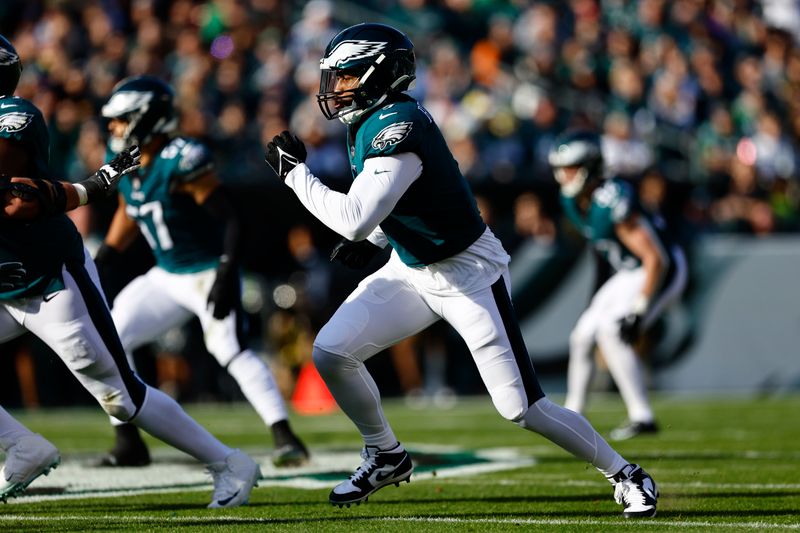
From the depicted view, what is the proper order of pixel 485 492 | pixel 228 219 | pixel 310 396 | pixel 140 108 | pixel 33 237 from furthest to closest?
pixel 310 396 → pixel 228 219 → pixel 140 108 → pixel 485 492 → pixel 33 237

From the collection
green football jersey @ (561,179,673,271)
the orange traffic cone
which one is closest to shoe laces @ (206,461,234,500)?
green football jersey @ (561,179,673,271)

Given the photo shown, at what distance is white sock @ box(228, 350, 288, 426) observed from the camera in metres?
6.45

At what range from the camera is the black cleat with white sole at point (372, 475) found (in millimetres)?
4770

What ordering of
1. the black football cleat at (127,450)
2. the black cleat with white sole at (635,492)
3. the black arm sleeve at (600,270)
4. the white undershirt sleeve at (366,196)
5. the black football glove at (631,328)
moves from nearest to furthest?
the white undershirt sleeve at (366,196), the black cleat with white sole at (635,492), the black football cleat at (127,450), the black football glove at (631,328), the black arm sleeve at (600,270)

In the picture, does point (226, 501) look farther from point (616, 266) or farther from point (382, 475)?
point (616, 266)

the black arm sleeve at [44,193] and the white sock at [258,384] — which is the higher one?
the black arm sleeve at [44,193]

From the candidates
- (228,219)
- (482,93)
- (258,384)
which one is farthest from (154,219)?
(482,93)

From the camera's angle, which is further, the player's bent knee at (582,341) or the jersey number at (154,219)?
the player's bent knee at (582,341)

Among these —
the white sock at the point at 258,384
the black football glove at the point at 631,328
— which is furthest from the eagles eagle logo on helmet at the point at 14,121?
the black football glove at the point at 631,328

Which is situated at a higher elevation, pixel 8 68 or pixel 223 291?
pixel 8 68

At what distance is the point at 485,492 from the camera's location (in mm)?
5434

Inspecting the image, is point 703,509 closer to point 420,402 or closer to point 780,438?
point 780,438

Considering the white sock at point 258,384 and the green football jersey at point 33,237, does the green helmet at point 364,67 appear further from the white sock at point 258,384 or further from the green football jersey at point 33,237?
the white sock at point 258,384

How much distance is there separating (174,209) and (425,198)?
2283 millimetres
